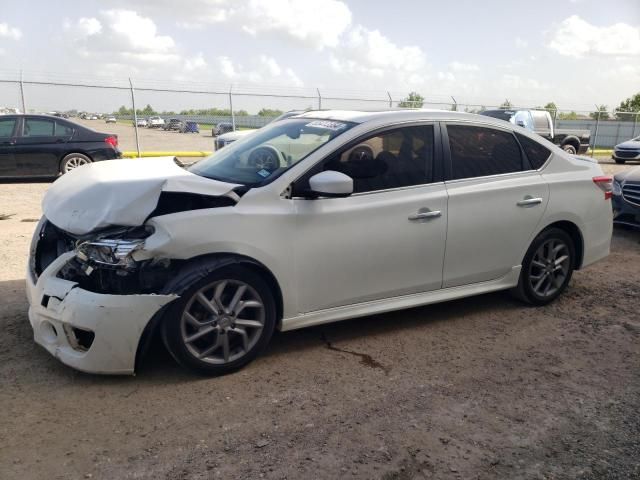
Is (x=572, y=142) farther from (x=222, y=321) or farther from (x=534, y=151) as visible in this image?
(x=222, y=321)

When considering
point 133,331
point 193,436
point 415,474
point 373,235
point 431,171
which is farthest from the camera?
point 431,171

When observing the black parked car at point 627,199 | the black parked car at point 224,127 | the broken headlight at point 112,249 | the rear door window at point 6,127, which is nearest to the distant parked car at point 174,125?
the black parked car at point 224,127

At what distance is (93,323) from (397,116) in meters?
2.59

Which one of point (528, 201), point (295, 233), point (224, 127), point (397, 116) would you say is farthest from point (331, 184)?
point (224, 127)

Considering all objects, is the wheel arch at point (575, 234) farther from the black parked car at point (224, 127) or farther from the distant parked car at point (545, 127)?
the black parked car at point (224, 127)

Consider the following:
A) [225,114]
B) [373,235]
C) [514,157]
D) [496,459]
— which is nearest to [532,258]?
[514,157]

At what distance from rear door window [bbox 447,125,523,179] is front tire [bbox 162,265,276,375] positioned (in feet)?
6.11

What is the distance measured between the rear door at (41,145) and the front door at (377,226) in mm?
9679

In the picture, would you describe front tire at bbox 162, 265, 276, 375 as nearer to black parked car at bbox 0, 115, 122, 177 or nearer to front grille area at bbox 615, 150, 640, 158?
black parked car at bbox 0, 115, 122, 177

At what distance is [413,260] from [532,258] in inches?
52.5

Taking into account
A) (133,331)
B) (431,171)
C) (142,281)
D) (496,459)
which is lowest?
(496,459)

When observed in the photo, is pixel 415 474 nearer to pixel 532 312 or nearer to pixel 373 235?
pixel 373 235

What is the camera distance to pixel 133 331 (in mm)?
3229

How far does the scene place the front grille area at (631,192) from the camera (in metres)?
7.42
